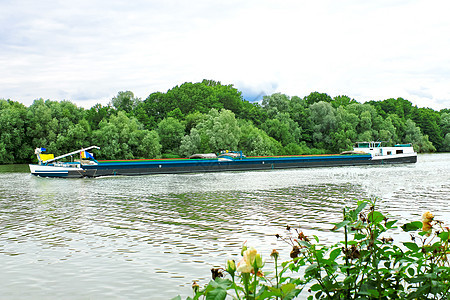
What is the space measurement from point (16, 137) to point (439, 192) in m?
63.4

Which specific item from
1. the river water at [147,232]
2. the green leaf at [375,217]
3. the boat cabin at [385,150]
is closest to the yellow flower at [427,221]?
the green leaf at [375,217]

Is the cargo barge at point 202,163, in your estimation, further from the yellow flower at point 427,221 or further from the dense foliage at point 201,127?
the yellow flower at point 427,221

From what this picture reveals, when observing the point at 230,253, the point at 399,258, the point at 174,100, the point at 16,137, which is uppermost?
the point at 174,100

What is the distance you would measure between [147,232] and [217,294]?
9135mm

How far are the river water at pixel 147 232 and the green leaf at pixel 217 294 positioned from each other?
2.82m

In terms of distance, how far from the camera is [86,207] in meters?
17.7

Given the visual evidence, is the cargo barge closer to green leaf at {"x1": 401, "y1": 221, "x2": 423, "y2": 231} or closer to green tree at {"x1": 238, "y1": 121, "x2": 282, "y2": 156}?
green tree at {"x1": 238, "y1": 121, "x2": 282, "y2": 156}

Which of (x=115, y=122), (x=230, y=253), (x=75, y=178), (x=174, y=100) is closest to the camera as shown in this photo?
(x=230, y=253)

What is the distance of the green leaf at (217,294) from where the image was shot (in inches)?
122

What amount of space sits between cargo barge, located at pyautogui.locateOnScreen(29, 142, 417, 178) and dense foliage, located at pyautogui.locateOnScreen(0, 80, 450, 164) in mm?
17369

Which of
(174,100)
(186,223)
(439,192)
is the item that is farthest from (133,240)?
(174,100)

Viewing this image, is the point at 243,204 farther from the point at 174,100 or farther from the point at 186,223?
the point at 174,100

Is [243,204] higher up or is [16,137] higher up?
[16,137]

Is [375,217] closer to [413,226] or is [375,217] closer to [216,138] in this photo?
[413,226]
